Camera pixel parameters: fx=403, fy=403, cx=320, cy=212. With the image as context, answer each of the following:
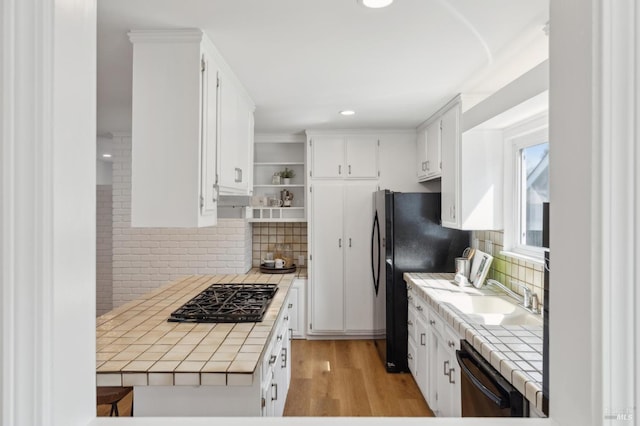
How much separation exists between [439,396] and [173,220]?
203 centimetres

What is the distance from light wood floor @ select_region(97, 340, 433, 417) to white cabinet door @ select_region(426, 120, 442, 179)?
72.9 inches

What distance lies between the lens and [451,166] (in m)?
3.21

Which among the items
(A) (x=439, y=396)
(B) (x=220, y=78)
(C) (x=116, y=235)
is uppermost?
(B) (x=220, y=78)

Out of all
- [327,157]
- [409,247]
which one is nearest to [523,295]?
[409,247]

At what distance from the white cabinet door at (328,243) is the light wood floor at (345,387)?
508 millimetres

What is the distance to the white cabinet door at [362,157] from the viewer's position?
14.4ft

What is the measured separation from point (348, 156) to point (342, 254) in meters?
1.07

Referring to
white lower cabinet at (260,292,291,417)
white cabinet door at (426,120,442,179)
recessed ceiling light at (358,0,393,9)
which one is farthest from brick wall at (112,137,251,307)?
recessed ceiling light at (358,0,393,9)

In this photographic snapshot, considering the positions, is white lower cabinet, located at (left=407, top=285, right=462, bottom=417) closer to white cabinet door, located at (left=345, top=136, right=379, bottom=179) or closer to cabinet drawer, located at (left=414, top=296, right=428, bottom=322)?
cabinet drawer, located at (left=414, top=296, right=428, bottom=322)

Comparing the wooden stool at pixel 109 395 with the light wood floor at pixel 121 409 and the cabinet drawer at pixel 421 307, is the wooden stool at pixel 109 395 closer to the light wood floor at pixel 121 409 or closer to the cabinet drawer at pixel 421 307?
the light wood floor at pixel 121 409

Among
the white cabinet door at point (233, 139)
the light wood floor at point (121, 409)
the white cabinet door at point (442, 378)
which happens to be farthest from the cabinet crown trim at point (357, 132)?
the light wood floor at point (121, 409)
